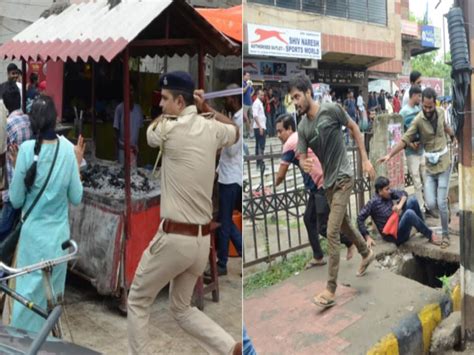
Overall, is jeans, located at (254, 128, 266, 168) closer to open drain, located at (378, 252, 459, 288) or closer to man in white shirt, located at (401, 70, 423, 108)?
man in white shirt, located at (401, 70, 423, 108)

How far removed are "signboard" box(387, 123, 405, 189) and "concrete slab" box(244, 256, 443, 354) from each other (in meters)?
0.46

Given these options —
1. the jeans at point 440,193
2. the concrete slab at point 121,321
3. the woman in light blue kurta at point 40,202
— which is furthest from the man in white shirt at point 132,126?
the jeans at point 440,193

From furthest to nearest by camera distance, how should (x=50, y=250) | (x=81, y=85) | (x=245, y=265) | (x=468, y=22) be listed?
(x=81, y=85)
(x=50, y=250)
(x=468, y=22)
(x=245, y=265)

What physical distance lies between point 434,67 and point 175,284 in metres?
1.58

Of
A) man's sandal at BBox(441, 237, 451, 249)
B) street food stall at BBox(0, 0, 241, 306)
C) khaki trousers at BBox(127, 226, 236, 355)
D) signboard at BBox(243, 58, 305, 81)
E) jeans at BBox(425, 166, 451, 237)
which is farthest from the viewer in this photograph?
street food stall at BBox(0, 0, 241, 306)

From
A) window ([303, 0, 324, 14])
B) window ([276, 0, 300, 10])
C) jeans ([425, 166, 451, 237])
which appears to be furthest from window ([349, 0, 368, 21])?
jeans ([425, 166, 451, 237])

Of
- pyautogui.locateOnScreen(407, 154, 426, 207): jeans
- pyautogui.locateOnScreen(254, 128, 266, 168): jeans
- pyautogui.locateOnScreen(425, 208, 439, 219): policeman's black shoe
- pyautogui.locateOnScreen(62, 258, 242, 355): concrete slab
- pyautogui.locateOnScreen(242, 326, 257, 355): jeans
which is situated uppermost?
pyautogui.locateOnScreen(254, 128, 266, 168): jeans

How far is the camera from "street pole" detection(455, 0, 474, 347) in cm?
260

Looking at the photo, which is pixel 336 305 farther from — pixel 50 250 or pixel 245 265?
pixel 50 250

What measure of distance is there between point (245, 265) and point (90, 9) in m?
2.33

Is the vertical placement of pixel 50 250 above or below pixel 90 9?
below

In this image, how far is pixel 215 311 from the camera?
3.63 metres

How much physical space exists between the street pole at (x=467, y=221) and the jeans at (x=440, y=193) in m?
0.08

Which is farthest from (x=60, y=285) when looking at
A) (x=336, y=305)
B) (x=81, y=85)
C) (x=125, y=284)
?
(x=81, y=85)
